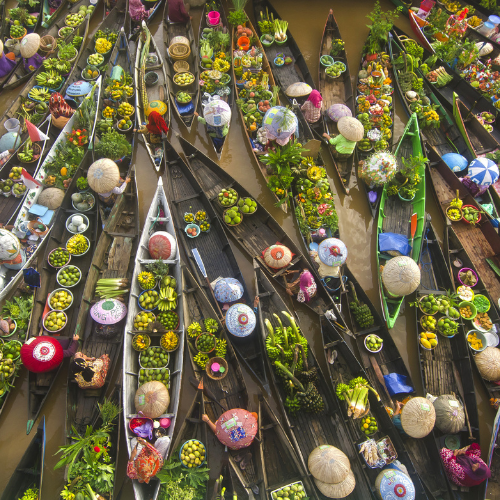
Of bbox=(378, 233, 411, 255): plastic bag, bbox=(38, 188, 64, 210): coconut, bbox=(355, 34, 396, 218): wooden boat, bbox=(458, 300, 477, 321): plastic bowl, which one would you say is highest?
bbox=(355, 34, 396, 218): wooden boat

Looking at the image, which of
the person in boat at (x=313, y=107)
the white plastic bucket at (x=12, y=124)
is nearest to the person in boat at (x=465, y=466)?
the person in boat at (x=313, y=107)

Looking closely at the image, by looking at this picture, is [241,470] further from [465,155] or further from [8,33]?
[8,33]

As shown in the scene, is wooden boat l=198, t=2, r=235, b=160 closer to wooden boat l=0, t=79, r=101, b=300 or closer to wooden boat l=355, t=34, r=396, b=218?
wooden boat l=0, t=79, r=101, b=300

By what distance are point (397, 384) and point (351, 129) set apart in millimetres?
7552

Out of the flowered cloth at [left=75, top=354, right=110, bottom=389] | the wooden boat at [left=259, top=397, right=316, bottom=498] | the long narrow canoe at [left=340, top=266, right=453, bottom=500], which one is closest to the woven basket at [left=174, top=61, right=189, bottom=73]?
the long narrow canoe at [left=340, top=266, right=453, bottom=500]

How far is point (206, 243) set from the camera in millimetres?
10008

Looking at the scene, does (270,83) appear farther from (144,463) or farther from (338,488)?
(338,488)

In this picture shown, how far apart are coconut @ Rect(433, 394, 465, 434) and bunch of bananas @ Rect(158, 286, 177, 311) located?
6.63 metres

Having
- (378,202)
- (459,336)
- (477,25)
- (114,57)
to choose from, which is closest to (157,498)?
(459,336)

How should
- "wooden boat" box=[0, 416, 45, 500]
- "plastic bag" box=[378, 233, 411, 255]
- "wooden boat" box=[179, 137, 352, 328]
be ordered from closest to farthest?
1. "wooden boat" box=[0, 416, 45, 500]
2. "wooden boat" box=[179, 137, 352, 328]
3. "plastic bag" box=[378, 233, 411, 255]

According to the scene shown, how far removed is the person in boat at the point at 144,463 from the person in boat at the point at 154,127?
9066mm

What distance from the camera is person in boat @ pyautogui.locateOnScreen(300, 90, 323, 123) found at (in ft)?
38.1

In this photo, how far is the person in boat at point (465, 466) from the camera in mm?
7023

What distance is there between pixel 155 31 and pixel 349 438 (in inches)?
671
